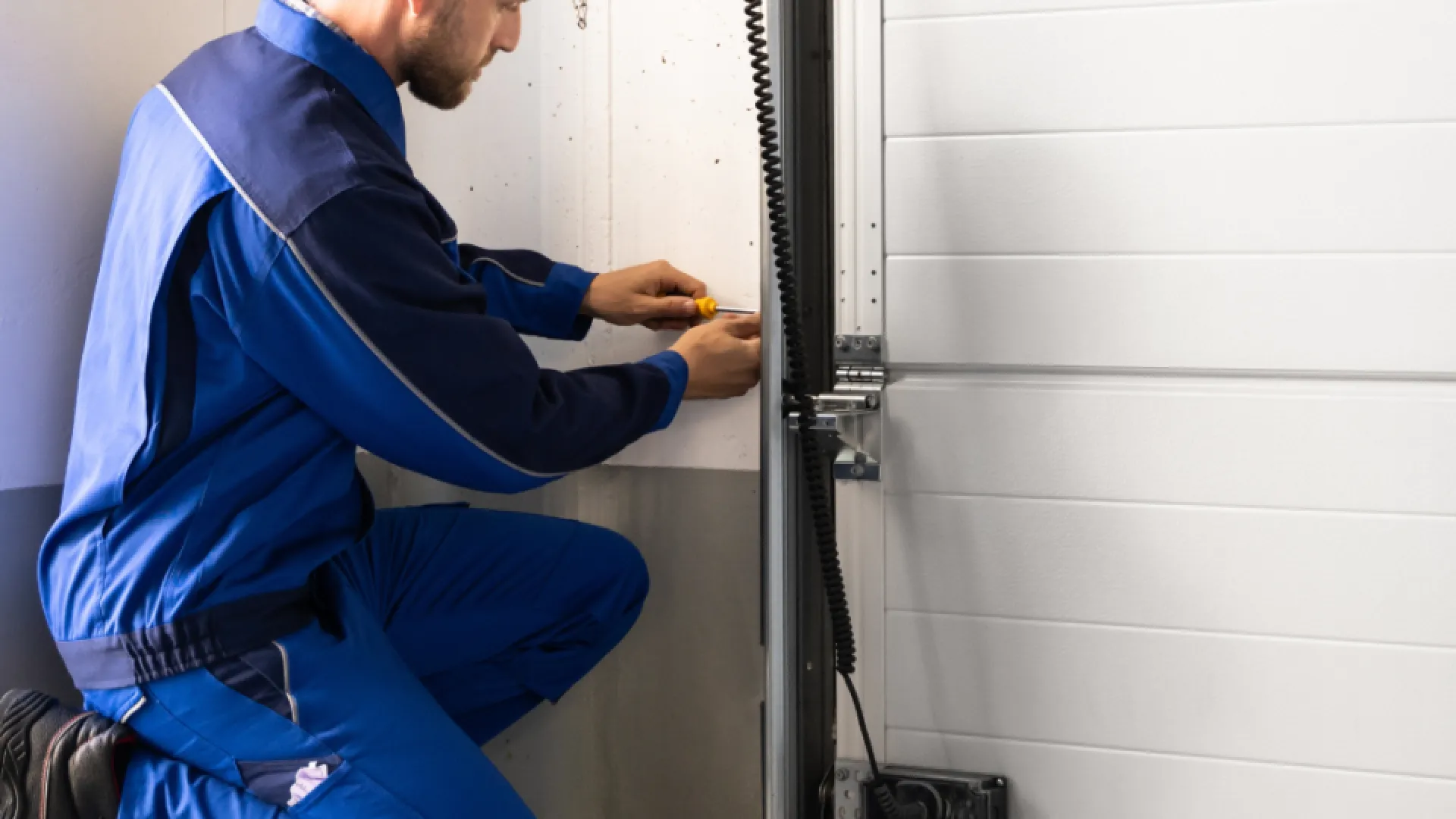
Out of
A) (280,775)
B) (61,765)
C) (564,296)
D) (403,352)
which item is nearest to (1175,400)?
(564,296)

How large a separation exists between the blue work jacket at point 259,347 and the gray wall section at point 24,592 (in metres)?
0.21

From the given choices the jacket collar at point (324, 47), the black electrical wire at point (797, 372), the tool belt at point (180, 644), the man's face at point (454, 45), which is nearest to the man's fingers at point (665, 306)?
the black electrical wire at point (797, 372)

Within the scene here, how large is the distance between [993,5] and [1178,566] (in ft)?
2.99

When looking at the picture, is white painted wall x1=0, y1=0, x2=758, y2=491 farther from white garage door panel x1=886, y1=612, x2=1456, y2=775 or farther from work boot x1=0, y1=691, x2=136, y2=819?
white garage door panel x1=886, y1=612, x2=1456, y2=775

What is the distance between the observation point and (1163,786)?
168 cm

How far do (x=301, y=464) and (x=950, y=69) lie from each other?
111cm

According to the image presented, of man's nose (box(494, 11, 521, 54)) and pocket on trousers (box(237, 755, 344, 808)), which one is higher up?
man's nose (box(494, 11, 521, 54))

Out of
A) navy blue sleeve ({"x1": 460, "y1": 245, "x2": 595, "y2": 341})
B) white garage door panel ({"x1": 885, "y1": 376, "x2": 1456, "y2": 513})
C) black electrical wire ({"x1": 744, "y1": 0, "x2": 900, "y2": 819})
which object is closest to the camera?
black electrical wire ({"x1": 744, "y1": 0, "x2": 900, "y2": 819})

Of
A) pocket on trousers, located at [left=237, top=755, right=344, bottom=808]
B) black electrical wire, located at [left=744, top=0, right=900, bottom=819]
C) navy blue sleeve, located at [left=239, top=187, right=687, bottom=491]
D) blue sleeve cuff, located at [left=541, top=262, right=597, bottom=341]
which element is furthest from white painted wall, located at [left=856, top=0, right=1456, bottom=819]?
pocket on trousers, located at [left=237, top=755, right=344, bottom=808]

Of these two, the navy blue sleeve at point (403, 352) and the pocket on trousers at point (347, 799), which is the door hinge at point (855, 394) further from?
the pocket on trousers at point (347, 799)

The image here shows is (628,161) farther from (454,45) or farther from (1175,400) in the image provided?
(1175,400)

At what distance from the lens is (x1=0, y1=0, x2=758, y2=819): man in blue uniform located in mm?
1241

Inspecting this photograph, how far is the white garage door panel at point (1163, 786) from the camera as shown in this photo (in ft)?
5.23

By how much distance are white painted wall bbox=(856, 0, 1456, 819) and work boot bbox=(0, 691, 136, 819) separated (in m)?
1.09
